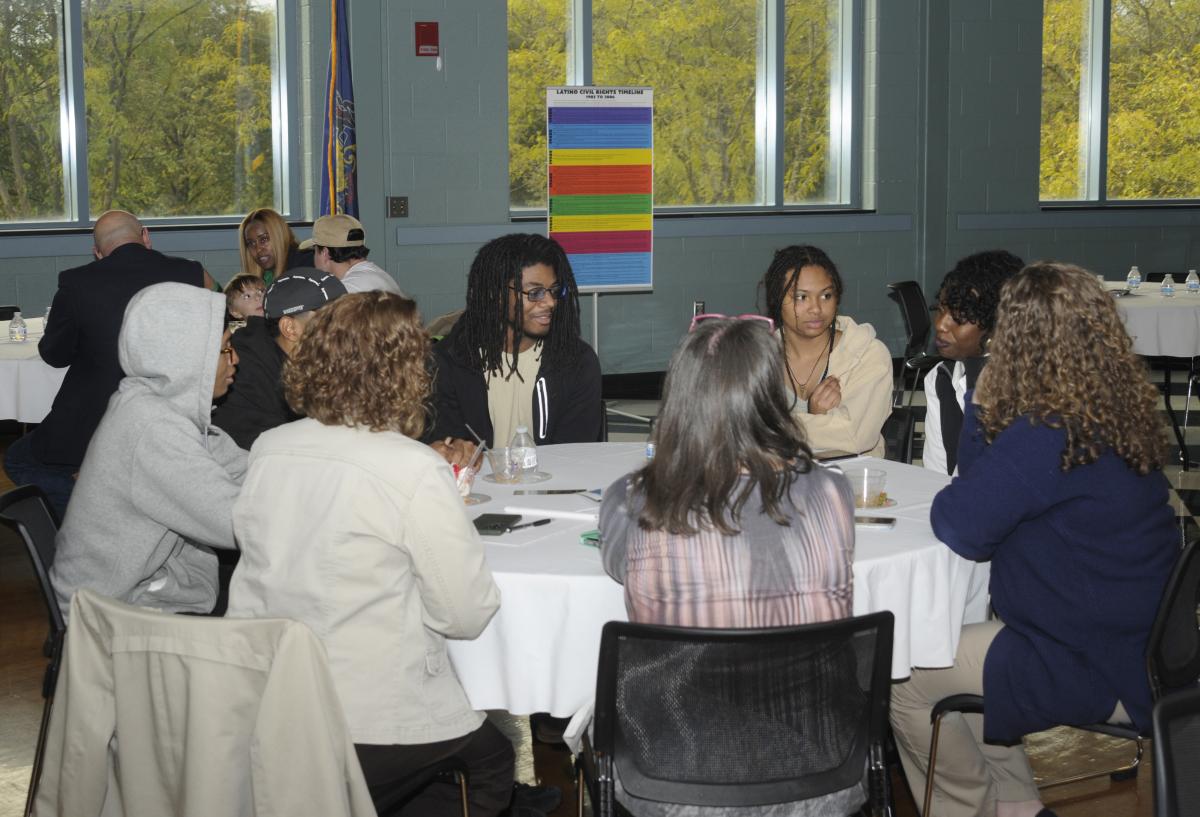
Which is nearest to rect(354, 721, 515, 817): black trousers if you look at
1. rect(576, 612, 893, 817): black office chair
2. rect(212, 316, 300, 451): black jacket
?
rect(576, 612, 893, 817): black office chair

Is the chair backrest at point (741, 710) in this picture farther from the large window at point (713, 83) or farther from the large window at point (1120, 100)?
the large window at point (1120, 100)

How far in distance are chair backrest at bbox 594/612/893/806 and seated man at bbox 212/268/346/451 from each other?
1.82 metres

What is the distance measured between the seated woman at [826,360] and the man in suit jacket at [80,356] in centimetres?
214

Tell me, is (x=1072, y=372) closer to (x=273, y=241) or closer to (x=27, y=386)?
(x=27, y=386)

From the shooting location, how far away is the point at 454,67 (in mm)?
8586

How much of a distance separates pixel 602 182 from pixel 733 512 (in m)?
5.39

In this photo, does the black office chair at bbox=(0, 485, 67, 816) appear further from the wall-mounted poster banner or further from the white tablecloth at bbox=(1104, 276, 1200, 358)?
the white tablecloth at bbox=(1104, 276, 1200, 358)

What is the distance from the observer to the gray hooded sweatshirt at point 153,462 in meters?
2.65

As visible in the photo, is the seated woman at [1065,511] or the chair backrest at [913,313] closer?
the seated woman at [1065,511]

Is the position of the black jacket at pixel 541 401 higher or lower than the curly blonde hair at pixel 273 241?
lower

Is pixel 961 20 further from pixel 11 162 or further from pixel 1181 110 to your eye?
pixel 11 162

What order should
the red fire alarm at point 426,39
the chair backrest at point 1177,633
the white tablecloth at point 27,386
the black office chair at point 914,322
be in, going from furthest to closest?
the red fire alarm at point 426,39
the black office chair at point 914,322
the white tablecloth at point 27,386
the chair backrest at point 1177,633

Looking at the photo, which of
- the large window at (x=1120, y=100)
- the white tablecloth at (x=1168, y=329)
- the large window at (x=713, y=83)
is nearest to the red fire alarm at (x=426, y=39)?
the large window at (x=713, y=83)

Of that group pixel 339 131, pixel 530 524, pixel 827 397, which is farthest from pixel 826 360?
pixel 339 131
